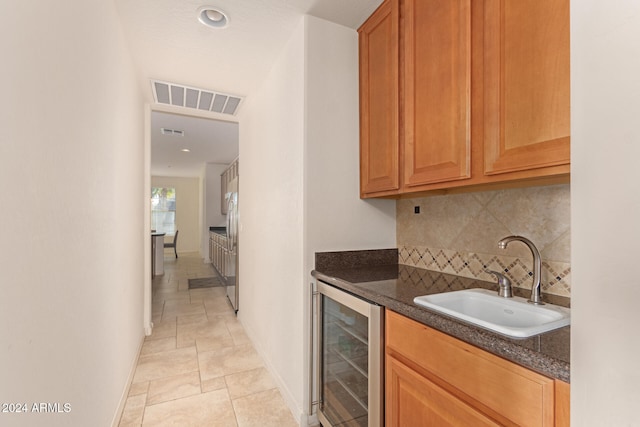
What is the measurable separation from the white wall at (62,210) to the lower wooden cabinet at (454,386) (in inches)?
46.3

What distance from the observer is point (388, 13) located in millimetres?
1664

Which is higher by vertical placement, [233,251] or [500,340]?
[500,340]

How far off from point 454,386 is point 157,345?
2916mm

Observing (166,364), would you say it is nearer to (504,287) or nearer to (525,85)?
(504,287)

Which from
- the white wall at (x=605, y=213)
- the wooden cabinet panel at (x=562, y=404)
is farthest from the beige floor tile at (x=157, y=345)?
the white wall at (x=605, y=213)

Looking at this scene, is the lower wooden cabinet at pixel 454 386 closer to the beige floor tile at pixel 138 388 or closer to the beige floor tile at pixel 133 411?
the beige floor tile at pixel 133 411

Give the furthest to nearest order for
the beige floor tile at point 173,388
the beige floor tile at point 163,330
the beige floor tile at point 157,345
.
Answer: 1. the beige floor tile at point 163,330
2. the beige floor tile at point 157,345
3. the beige floor tile at point 173,388

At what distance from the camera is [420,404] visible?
1.06 m

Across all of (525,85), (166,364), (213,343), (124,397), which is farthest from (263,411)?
(525,85)

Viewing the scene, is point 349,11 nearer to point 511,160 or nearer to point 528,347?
point 511,160

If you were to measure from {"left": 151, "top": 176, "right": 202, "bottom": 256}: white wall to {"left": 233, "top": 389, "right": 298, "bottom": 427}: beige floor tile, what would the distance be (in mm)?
8895

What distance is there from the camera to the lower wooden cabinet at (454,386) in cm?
73

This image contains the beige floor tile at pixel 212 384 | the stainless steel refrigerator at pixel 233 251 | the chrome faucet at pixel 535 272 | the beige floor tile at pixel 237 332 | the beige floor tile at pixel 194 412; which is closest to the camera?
the chrome faucet at pixel 535 272

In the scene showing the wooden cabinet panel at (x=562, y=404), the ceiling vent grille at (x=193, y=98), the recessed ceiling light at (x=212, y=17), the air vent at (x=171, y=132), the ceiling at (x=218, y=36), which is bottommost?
the wooden cabinet panel at (x=562, y=404)
